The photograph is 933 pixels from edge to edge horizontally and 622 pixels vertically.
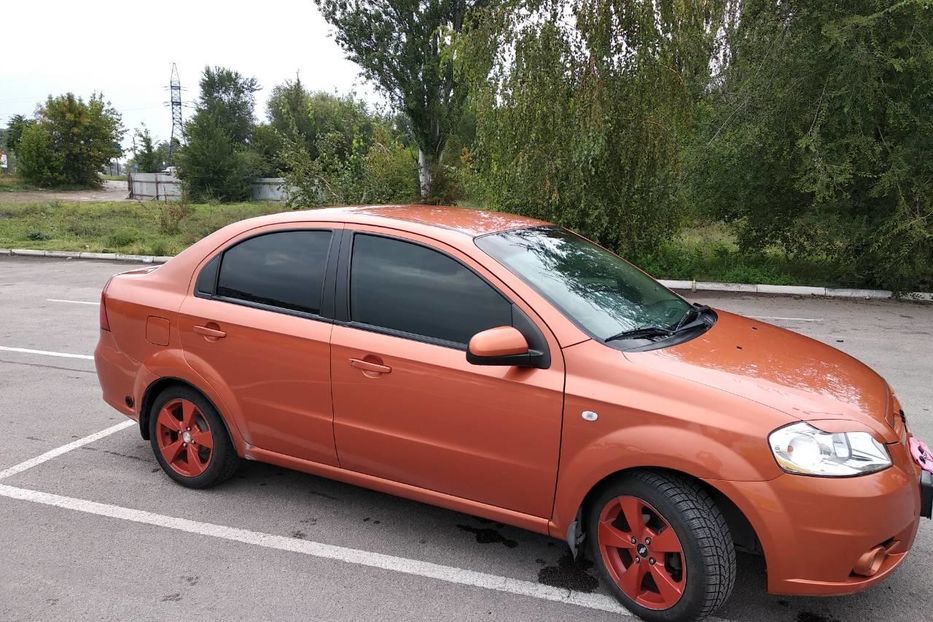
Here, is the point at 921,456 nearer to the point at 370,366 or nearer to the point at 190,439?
the point at 370,366

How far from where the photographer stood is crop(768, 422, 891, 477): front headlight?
8.04 ft

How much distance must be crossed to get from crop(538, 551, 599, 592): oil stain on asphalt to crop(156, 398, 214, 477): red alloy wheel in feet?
6.49

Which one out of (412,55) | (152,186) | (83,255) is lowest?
(83,255)

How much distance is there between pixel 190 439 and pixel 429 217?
1873 millimetres

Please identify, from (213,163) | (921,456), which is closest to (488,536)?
(921,456)

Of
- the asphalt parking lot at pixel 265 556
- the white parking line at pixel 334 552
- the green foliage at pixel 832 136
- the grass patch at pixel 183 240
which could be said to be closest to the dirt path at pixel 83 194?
the grass patch at pixel 183 240

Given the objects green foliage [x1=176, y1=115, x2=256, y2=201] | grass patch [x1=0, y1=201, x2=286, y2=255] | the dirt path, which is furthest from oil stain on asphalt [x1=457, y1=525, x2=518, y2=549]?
the dirt path

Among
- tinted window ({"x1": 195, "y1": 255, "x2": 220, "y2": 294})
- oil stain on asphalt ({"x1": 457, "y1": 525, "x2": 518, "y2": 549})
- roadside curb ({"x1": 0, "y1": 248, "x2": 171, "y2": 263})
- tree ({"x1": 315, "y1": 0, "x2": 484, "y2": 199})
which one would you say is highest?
tree ({"x1": 315, "y1": 0, "x2": 484, "y2": 199})

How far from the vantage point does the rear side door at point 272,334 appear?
3443mm

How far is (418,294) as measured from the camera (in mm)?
3256

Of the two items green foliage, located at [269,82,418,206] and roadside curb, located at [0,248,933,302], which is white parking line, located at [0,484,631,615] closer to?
roadside curb, located at [0,248,933,302]

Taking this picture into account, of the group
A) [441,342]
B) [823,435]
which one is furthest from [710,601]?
[441,342]

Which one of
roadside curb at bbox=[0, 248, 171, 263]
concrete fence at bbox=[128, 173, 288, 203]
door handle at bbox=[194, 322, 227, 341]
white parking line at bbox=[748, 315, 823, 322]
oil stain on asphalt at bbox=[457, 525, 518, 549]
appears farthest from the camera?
concrete fence at bbox=[128, 173, 288, 203]

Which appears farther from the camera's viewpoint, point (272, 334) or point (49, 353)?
point (49, 353)
